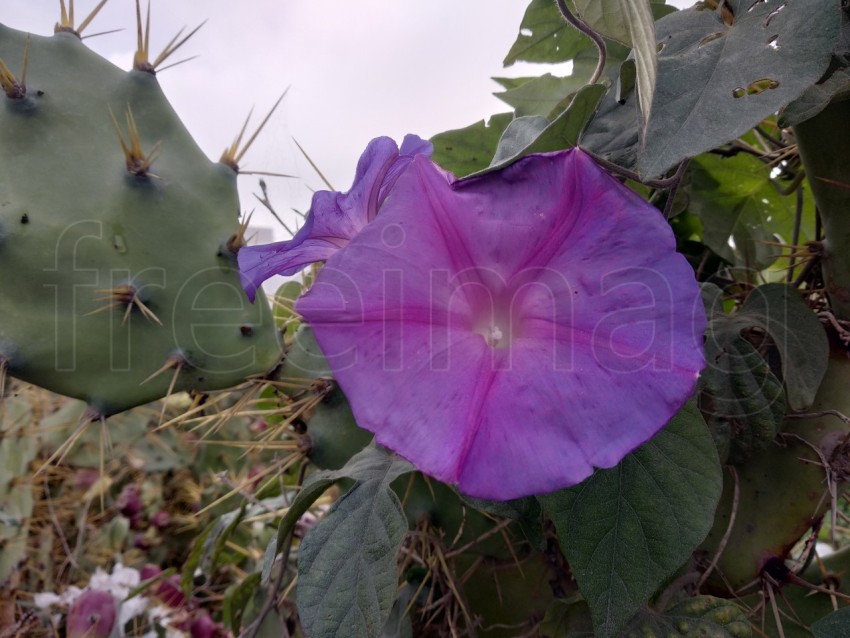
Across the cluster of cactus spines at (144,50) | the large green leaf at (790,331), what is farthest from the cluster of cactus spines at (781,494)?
the cluster of cactus spines at (144,50)

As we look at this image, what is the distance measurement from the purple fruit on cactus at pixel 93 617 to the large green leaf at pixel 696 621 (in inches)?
35.3

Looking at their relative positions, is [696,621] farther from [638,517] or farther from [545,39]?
[545,39]

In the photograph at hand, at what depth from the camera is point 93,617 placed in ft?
3.34

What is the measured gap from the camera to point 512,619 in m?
0.71

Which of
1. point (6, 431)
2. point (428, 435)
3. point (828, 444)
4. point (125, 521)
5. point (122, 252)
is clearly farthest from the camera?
point (125, 521)

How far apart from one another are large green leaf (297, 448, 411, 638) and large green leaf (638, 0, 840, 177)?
1.04 ft

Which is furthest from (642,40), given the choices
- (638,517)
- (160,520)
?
(160,520)

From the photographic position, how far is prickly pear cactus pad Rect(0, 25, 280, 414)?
2.13 feet

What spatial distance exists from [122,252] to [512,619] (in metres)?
0.60

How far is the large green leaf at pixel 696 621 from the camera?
48 cm

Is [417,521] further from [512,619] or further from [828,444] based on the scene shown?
Result: [828,444]

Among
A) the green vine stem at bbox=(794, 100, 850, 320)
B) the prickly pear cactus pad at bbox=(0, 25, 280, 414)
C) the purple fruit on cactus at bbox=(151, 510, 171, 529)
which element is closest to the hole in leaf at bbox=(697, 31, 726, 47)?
the green vine stem at bbox=(794, 100, 850, 320)

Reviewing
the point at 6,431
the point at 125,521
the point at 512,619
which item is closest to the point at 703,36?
the point at 512,619

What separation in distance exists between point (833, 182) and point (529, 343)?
385mm
